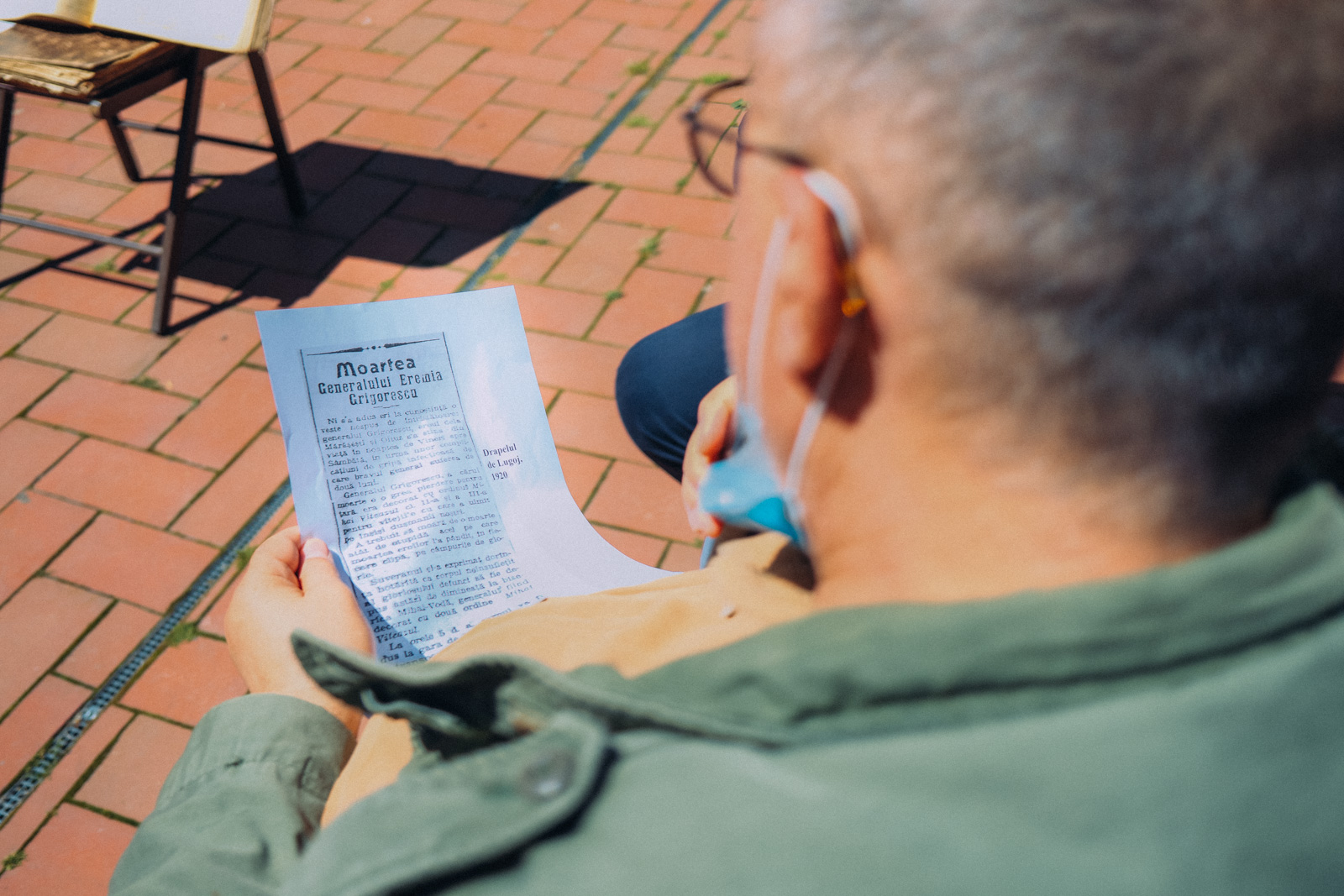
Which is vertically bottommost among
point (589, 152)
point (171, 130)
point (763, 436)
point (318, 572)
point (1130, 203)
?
point (589, 152)

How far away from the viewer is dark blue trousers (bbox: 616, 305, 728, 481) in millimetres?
1598

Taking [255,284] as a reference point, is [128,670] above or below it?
below

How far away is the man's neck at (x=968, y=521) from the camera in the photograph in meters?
0.59

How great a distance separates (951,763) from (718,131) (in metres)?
0.64

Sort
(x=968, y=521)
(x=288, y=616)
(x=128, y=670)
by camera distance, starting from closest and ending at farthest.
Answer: (x=968, y=521)
(x=288, y=616)
(x=128, y=670)

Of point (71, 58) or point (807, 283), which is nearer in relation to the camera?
point (807, 283)

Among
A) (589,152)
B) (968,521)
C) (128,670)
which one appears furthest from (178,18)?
(968,521)

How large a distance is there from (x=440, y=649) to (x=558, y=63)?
10.1 ft

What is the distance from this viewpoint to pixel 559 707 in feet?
2.36

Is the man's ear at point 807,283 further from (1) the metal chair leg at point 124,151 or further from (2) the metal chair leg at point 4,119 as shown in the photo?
(1) the metal chair leg at point 124,151

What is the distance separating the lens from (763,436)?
858mm

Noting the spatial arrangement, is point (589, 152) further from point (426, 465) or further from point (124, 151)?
point (426, 465)

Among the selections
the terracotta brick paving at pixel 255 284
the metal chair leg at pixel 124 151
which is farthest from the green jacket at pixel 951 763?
the metal chair leg at pixel 124 151

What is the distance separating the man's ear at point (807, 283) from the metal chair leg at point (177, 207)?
7.90 feet
